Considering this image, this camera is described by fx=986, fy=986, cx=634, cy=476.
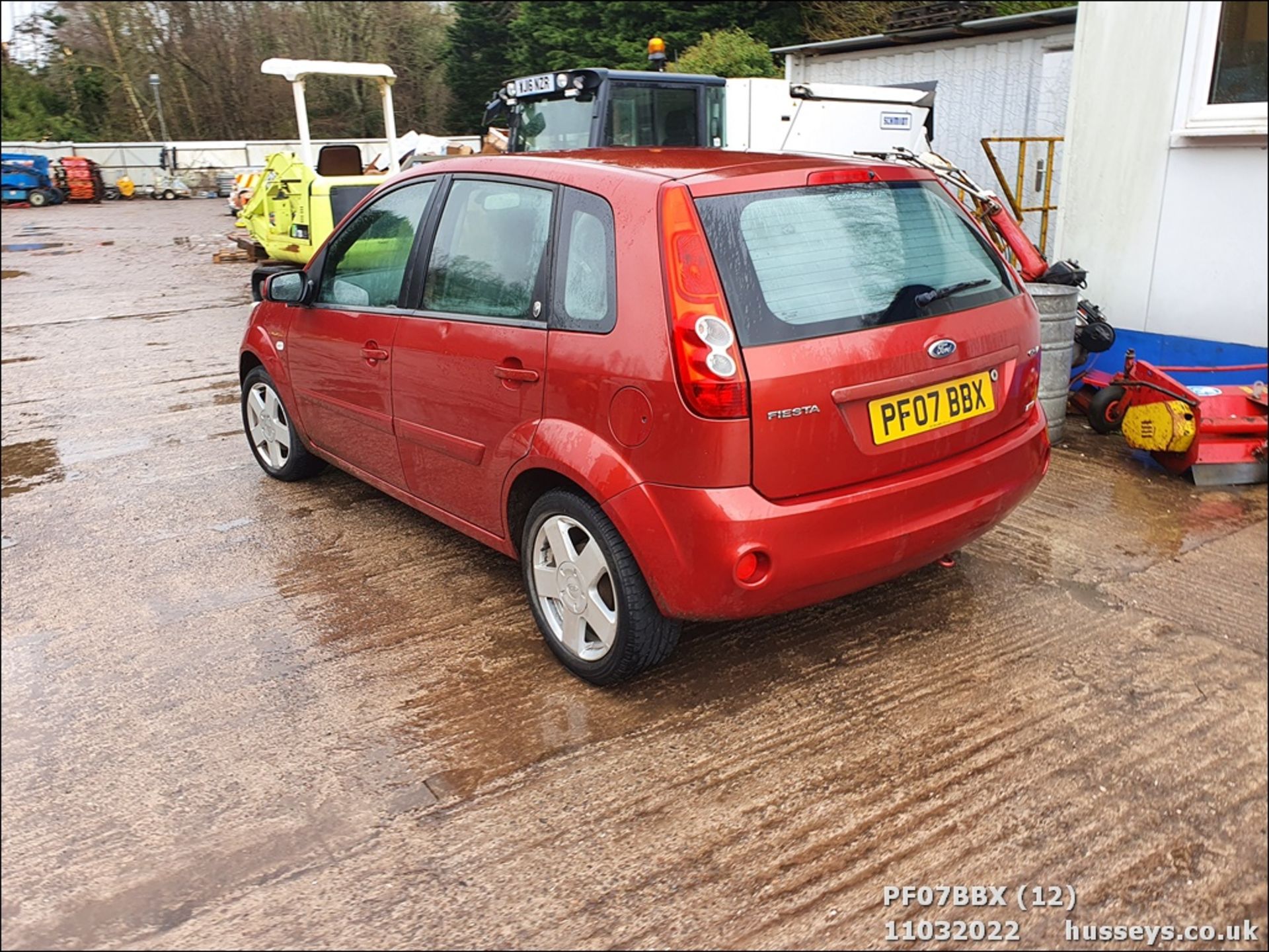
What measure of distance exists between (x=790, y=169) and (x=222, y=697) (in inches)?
98.9

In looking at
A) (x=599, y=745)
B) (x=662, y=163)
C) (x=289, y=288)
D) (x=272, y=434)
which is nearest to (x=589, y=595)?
(x=599, y=745)

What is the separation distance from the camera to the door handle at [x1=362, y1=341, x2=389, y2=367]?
13.0 ft

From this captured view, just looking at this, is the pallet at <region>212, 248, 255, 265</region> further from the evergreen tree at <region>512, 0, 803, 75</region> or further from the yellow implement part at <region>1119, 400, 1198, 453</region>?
the yellow implement part at <region>1119, 400, 1198, 453</region>

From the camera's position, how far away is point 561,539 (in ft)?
10.6

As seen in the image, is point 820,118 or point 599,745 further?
point 820,118

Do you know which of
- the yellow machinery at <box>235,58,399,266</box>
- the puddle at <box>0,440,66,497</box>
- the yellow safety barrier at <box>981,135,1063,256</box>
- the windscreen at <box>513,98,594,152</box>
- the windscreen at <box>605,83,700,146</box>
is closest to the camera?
the puddle at <box>0,440,66,497</box>

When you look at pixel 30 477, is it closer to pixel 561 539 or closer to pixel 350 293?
pixel 350 293

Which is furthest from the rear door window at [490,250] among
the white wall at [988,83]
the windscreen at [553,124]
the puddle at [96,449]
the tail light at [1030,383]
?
the white wall at [988,83]

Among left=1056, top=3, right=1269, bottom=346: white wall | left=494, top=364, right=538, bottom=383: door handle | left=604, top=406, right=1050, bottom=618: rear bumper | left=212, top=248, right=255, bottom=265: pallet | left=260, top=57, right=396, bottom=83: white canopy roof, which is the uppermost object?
left=260, top=57, right=396, bottom=83: white canopy roof

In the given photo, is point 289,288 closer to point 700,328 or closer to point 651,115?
point 700,328

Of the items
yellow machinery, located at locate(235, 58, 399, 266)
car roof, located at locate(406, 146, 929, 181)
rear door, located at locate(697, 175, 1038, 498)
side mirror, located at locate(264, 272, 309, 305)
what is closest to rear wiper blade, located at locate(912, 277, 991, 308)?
rear door, located at locate(697, 175, 1038, 498)

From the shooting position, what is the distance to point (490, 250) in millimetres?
3527

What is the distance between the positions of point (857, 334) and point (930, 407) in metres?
0.35

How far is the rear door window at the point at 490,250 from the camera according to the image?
332cm
